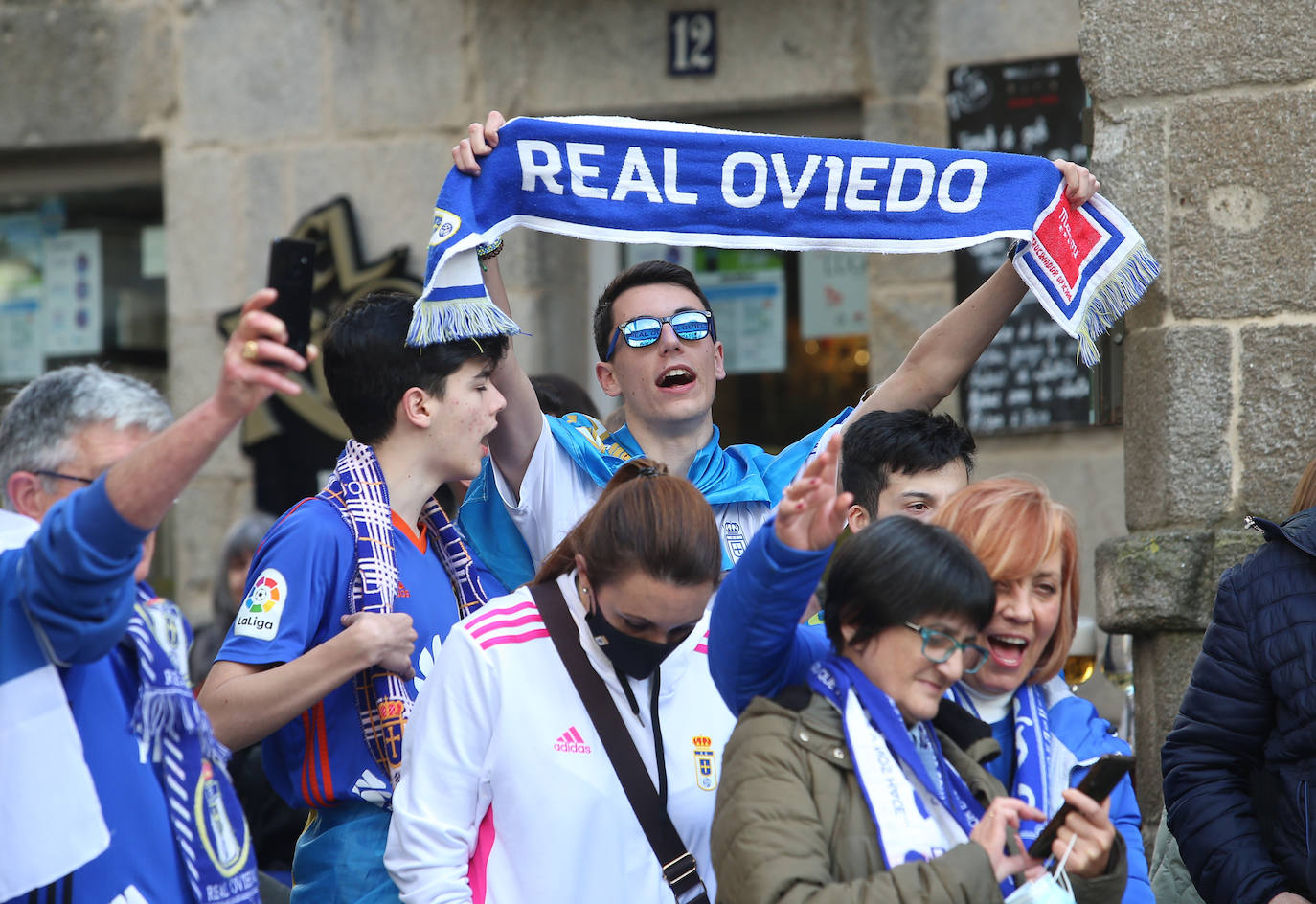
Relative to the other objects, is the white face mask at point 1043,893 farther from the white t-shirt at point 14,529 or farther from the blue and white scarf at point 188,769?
the white t-shirt at point 14,529

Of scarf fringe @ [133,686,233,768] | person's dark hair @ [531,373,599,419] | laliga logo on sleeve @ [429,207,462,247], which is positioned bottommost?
scarf fringe @ [133,686,233,768]

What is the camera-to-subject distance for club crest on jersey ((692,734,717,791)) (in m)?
2.81

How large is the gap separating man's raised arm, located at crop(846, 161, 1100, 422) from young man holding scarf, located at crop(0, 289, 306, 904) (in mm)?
1694

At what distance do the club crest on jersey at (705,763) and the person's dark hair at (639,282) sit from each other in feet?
4.23

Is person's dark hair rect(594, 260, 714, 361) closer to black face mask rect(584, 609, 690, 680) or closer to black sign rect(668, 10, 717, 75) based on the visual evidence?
black face mask rect(584, 609, 690, 680)

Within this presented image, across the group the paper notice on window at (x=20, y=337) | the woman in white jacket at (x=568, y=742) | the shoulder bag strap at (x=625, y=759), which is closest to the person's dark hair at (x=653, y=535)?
the woman in white jacket at (x=568, y=742)

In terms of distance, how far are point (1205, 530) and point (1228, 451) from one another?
8.2 inches

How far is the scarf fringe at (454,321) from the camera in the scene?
3.28 meters

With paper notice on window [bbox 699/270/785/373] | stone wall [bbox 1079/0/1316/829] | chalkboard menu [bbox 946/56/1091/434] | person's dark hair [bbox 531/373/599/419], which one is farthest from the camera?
paper notice on window [bbox 699/270/785/373]

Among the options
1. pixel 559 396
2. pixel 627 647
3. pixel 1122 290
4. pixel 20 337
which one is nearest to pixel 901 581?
pixel 627 647

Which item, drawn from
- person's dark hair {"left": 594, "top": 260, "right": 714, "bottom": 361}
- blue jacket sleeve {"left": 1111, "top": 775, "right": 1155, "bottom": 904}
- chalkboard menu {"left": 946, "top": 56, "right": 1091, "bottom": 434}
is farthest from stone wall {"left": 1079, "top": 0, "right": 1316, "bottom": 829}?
chalkboard menu {"left": 946, "top": 56, "right": 1091, "bottom": 434}

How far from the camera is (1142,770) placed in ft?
13.6

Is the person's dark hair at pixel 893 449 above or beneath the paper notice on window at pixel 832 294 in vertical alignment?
beneath

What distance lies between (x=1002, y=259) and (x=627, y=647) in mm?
4035
